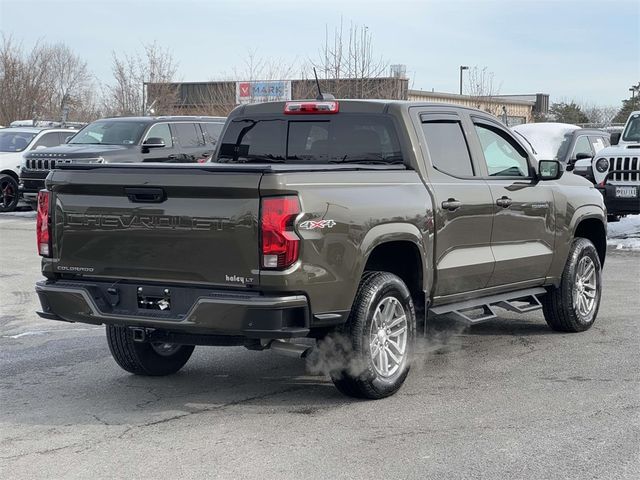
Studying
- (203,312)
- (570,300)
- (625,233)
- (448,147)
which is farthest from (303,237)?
(625,233)

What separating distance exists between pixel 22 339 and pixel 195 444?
364 centimetres

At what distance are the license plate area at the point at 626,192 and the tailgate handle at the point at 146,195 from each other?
12868 millimetres

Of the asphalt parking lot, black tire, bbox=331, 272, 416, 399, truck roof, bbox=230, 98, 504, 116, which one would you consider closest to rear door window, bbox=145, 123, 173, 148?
the asphalt parking lot

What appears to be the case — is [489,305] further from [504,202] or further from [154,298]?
[154,298]

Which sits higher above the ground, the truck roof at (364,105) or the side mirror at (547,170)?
the truck roof at (364,105)

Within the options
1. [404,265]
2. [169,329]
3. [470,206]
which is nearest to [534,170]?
[470,206]

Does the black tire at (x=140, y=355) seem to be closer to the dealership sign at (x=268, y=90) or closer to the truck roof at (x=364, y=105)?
the truck roof at (x=364, y=105)

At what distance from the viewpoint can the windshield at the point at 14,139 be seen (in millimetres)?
22500

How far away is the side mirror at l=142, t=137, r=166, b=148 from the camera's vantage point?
17.5m

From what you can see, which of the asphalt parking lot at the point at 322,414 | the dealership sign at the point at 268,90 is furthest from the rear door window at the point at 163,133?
the dealership sign at the point at 268,90

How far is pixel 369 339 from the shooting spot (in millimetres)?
6156

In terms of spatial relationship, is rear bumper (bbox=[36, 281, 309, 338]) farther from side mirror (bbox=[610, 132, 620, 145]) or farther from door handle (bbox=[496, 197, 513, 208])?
side mirror (bbox=[610, 132, 620, 145])

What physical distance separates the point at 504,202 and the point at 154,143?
11.0 metres

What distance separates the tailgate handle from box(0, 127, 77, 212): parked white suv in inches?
631
